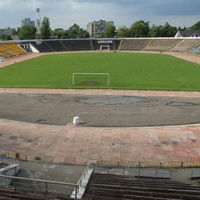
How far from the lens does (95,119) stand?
24734mm

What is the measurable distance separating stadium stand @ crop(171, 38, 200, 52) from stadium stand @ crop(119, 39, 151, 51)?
14507 millimetres

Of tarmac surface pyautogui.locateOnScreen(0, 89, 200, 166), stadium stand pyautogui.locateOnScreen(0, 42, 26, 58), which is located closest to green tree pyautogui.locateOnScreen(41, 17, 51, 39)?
stadium stand pyautogui.locateOnScreen(0, 42, 26, 58)

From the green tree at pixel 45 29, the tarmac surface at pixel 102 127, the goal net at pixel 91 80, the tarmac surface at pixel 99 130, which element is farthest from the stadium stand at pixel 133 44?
the tarmac surface at pixel 99 130

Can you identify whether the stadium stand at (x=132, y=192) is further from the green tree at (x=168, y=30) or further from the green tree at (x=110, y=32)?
the green tree at (x=110, y=32)

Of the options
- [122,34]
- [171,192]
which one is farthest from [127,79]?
[122,34]

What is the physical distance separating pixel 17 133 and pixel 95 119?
699 centimetres

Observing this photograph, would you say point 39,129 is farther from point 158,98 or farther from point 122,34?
point 122,34

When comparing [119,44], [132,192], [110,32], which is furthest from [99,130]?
[110,32]

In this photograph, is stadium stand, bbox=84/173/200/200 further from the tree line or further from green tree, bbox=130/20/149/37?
green tree, bbox=130/20/149/37

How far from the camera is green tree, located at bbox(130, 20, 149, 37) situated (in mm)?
148125

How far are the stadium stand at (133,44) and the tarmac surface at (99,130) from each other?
8148cm

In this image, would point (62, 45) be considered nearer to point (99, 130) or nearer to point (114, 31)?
point (114, 31)

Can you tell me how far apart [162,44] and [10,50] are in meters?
58.3

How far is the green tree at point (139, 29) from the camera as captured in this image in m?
148
